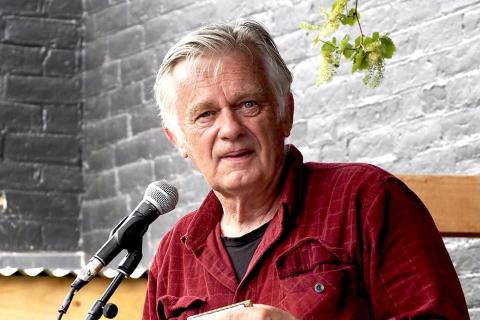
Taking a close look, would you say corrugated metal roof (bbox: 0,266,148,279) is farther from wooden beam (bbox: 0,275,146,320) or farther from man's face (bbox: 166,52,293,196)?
man's face (bbox: 166,52,293,196)

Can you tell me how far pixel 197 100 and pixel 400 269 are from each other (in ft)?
2.01

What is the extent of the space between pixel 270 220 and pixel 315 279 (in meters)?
0.24

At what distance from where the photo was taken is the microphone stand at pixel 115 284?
2.75m

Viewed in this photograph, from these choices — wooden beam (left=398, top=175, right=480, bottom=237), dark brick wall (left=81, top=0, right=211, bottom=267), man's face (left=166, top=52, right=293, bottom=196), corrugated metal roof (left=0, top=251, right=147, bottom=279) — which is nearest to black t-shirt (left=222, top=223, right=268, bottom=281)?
man's face (left=166, top=52, right=293, bottom=196)

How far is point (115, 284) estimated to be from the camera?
277cm

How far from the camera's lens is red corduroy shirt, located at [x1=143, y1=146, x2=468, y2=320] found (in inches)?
106

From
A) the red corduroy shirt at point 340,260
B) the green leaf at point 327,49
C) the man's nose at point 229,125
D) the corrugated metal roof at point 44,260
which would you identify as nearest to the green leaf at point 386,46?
the green leaf at point 327,49

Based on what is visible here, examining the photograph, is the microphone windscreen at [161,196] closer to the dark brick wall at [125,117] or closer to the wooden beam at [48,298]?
the wooden beam at [48,298]

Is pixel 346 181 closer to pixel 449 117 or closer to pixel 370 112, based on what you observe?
pixel 449 117

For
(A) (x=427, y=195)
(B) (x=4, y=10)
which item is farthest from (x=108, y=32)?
(A) (x=427, y=195)

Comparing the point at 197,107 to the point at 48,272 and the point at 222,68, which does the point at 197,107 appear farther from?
the point at 48,272

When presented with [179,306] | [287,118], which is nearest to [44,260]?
[179,306]

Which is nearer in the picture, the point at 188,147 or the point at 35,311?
the point at 188,147

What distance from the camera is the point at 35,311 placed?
3523mm
